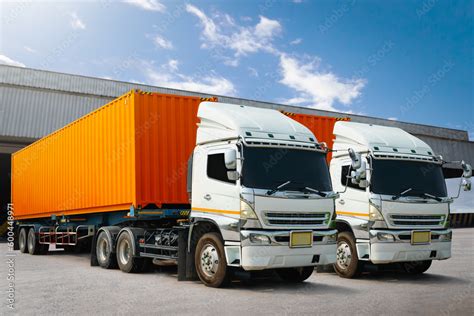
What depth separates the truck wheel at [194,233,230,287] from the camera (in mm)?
8617

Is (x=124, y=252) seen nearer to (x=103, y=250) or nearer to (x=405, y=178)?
(x=103, y=250)

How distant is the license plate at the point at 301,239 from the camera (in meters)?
8.51

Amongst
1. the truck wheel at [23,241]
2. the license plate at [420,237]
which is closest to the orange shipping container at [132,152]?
the license plate at [420,237]

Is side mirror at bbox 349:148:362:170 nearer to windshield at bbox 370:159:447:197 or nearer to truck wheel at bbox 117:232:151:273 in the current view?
windshield at bbox 370:159:447:197

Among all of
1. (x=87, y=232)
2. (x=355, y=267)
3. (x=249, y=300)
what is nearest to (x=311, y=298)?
(x=249, y=300)

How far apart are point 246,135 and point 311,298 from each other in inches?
106

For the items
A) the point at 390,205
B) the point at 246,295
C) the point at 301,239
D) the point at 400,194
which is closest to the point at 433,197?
→ the point at 400,194

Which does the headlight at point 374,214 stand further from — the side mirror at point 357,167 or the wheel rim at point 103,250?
the wheel rim at point 103,250

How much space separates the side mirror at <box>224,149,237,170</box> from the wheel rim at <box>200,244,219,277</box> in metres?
1.43

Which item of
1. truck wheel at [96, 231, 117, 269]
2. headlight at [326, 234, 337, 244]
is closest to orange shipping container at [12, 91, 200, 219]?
truck wheel at [96, 231, 117, 269]

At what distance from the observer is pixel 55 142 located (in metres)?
16.7

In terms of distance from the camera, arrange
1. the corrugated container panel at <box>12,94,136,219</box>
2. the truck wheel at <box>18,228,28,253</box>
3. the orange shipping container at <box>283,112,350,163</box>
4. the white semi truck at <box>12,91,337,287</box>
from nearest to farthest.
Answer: the white semi truck at <box>12,91,337,287</box>, the corrugated container panel at <box>12,94,136,219</box>, the orange shipping container at <box>283,112,350,163</box>, the truck wheel at <box>18,228,28,253</box>

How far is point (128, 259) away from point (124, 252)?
1.13ft

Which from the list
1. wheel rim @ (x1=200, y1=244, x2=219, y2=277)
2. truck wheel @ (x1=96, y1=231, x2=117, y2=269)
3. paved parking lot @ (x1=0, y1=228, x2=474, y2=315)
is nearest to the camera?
paved parking lot @ (x1=0, y1=228, x2=474, y2=315)
